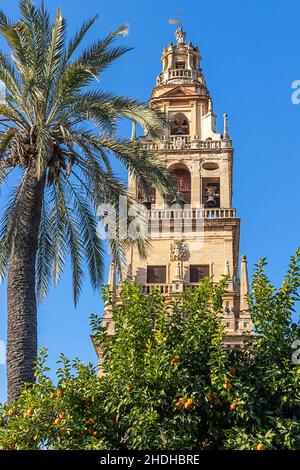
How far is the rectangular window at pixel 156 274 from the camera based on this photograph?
36000mm

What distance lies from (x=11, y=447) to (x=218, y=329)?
12.2 ft

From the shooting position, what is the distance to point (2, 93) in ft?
58.1

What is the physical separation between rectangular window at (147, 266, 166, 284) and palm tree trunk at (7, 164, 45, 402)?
19.2 meters

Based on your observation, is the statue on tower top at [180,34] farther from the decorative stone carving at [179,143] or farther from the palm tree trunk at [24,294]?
the palm tree trunk at [24,294]

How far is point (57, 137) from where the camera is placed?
17.3 metres

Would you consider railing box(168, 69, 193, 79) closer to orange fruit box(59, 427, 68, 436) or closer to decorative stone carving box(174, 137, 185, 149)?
decorative stone carving box(174, 137, 185, 149)

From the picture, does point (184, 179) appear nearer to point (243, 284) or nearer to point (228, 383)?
point (243, 284)

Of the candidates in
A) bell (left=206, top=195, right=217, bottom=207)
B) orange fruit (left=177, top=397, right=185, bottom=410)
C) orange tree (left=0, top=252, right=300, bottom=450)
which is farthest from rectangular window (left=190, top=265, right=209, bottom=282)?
orange fruit (left=177, top=397, right=185, bottom=410)

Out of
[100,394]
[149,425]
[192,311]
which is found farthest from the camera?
[192,311]

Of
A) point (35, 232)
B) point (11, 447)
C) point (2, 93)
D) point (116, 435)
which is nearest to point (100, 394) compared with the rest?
point (116, 435)

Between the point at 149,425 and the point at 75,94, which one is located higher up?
the point at 75,94

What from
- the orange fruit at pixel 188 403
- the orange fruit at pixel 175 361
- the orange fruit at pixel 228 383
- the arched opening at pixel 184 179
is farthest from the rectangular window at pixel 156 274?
the orange fruit at pixel 188 403

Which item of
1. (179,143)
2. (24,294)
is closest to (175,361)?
(24,294)

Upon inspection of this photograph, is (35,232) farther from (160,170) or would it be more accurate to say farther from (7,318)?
(160,170)
